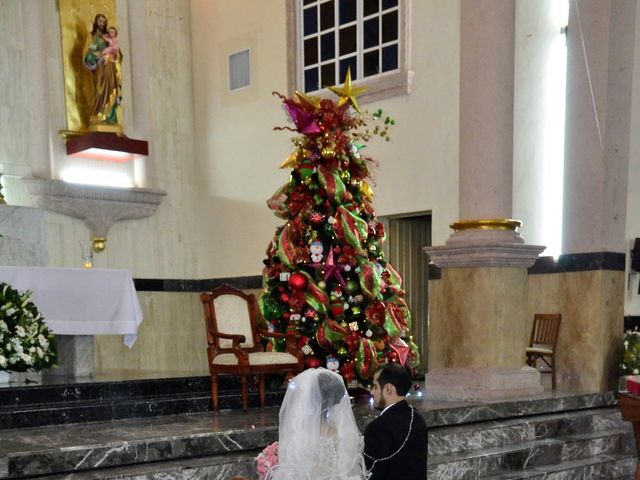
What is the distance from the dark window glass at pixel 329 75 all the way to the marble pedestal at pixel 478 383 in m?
4.65

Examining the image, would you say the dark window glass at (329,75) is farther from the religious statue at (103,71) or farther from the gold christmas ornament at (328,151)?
the gold christmas ornament at (328,151)

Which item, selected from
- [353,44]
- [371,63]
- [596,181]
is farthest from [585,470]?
[353,44]

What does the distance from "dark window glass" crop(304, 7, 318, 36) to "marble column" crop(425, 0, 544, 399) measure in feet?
12.2

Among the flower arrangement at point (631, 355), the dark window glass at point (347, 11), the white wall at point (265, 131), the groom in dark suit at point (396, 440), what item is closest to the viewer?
the groom in dark suit at point (396, 440)

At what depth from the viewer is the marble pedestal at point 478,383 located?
8.04 meters

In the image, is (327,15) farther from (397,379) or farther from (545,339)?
(397,379)

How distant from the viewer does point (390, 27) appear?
10.8 meters

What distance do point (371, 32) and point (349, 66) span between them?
53 cm

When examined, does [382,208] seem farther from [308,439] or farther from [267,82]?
[308,439]

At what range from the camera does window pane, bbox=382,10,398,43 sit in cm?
1075

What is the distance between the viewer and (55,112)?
36.8 ft

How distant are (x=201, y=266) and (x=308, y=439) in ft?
30.3

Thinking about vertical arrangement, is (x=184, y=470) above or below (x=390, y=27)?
below

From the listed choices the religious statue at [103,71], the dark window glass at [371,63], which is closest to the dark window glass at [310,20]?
the dark window glass at [371,63]
